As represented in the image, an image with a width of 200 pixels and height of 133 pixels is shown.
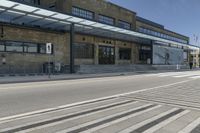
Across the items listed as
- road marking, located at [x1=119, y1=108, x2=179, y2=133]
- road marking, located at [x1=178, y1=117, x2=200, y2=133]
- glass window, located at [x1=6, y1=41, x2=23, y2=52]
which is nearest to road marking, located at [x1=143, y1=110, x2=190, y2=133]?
road marking, located at [x1=119, y1=108, x2=179, y2=133]

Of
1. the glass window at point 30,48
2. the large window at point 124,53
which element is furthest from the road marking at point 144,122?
the large window at point 124,53

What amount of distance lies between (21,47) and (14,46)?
0.88 metres

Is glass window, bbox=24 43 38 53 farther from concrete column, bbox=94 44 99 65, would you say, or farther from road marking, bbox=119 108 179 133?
road marking, bbox=119 108 179 133

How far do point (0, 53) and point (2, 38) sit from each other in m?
1.59

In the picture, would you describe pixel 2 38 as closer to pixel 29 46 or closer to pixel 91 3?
pixel 29 46

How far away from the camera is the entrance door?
39.2 metres

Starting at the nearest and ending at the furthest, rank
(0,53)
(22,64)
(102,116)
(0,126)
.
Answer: (0,126) < (102,116) < (0,53) < (22,64)

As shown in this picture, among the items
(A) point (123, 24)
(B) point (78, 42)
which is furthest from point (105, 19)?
(B) point (78, 42)

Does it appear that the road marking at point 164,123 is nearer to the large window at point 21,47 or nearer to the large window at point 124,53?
the large window at point 21,47

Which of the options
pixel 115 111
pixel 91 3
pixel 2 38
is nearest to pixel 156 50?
pixel 91 3

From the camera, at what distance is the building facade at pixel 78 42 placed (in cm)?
2658

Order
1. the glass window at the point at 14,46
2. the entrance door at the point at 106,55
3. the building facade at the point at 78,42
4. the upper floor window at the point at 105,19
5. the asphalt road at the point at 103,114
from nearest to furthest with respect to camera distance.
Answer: the asphalt road at the point at 103,114 → the glass window at the point at 14,46 → the building facade at the point at 78,42 → the entrance door at the point at 106,55 → the upper floor window at the point at 105,19

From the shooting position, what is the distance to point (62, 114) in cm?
732

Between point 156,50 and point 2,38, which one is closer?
point 2,38
